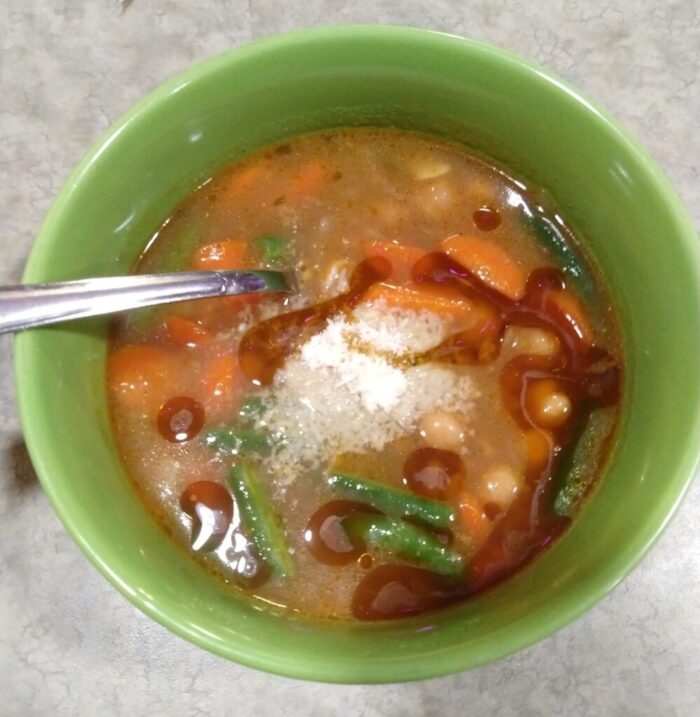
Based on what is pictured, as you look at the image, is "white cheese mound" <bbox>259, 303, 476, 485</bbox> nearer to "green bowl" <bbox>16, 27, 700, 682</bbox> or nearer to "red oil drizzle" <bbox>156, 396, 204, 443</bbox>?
"red oil drizzle" <bbox>156, 396, 204, 443</bbox>

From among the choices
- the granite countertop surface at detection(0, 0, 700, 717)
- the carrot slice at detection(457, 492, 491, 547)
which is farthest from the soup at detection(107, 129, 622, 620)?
the granite countertop surface at detection(0, 0, 700, 717)

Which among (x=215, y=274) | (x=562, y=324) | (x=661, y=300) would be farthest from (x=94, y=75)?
(x=661, y=300)

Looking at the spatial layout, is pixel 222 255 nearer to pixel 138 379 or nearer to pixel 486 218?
pixel 138 379

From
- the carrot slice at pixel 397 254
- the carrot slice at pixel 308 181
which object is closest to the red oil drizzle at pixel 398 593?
the carrot slice at pixel 397 254

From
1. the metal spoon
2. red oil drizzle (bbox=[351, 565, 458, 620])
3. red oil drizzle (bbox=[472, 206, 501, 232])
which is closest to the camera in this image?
the metal spoon

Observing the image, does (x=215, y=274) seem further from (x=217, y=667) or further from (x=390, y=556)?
(x=217, y=667)

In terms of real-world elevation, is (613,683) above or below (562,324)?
below

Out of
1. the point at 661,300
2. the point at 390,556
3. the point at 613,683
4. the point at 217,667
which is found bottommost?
the point at 217,667
